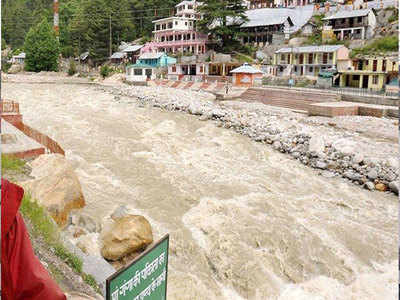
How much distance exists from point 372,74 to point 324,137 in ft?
61.8

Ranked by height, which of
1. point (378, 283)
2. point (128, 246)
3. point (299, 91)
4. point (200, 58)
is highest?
point (200, 58)

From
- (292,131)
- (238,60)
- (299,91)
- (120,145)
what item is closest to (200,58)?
(238,60)

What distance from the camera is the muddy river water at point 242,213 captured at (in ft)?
26.8

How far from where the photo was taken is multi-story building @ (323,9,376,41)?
51.2 m

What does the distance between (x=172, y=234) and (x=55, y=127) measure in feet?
43.0

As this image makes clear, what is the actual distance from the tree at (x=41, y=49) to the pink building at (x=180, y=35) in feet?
46.4

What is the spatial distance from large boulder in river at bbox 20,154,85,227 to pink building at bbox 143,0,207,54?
5098cm

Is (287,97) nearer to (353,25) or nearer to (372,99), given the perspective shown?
(372,99)

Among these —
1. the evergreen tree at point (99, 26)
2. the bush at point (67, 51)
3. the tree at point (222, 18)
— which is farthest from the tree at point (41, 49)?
the tree at point (222, 18)

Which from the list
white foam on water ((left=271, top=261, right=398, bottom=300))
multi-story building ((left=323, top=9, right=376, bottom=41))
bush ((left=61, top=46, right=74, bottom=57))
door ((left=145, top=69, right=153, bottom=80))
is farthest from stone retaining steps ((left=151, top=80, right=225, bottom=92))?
white foam on water ((left=271, top=261, right=398, bottom=300))

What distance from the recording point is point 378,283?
8.34m

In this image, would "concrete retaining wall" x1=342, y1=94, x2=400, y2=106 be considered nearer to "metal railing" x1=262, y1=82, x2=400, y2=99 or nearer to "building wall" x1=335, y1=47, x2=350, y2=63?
"metal railing" x1=262, y1=82, x2=400, y2=99

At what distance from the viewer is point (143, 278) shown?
2463 millimetres

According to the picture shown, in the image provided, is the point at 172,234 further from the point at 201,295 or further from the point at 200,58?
the point at 200,58
